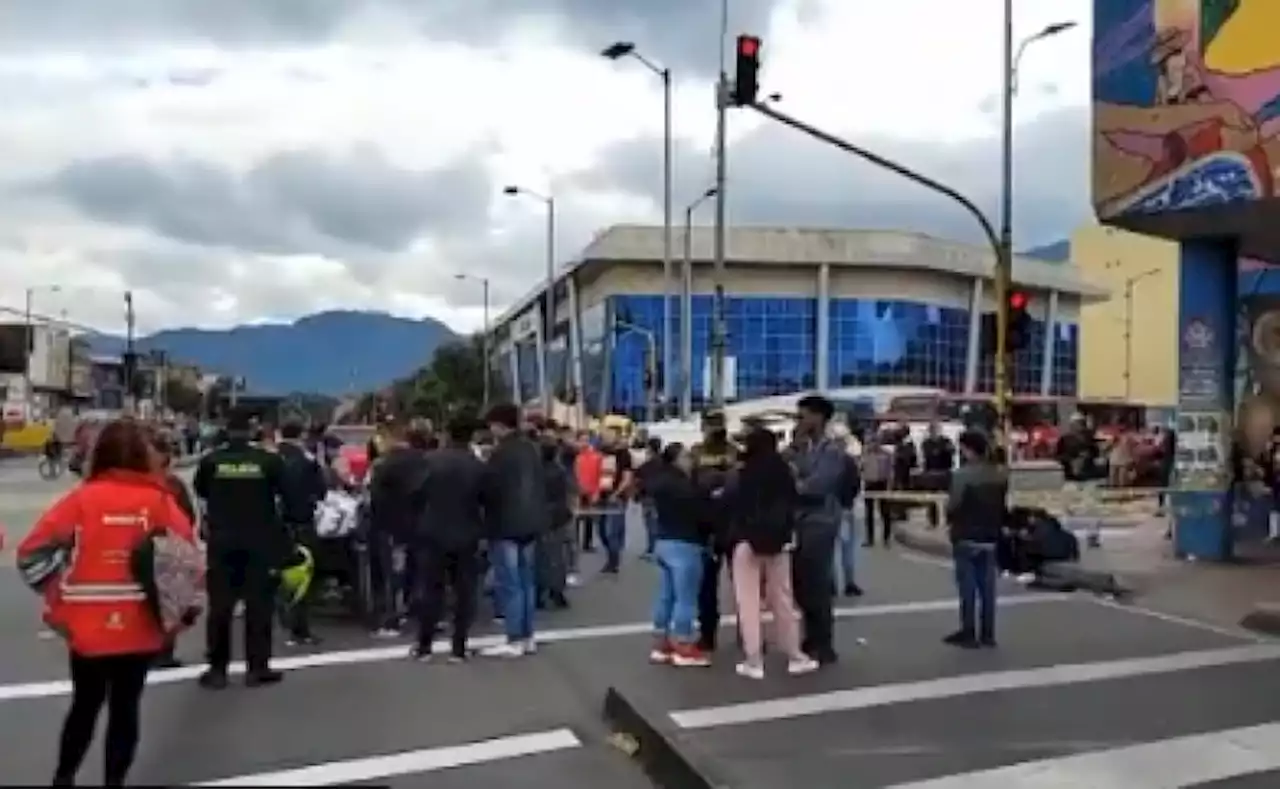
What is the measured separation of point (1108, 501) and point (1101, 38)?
12476 millimetres

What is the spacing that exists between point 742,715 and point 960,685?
1.91m

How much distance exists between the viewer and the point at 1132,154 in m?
20.6

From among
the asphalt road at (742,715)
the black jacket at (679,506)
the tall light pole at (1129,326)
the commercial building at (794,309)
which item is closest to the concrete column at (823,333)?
the commercial building at (794,309)

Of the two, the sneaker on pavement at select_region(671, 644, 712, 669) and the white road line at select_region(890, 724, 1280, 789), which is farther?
the sneaker on pavement at select_region(671, 644, 712, 669)

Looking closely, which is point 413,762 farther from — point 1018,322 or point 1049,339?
point 1049,339

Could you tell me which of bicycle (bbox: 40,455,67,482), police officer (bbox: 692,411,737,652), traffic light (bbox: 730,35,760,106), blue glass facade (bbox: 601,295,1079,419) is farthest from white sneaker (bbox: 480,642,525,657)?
blue glass facade (bbox: 601,295,1079,419)

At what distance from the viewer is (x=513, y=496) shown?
41.9 ft

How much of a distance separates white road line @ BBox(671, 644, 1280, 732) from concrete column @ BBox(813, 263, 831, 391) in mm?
82919

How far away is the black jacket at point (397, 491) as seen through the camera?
13.7 m

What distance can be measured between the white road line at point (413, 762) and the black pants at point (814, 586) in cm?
284

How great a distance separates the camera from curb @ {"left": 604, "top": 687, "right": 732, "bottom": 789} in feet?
28.3

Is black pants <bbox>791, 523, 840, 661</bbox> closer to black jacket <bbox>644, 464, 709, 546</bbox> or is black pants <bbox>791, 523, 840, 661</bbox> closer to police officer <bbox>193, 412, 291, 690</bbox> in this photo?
black jacket <bbox>644, 464, 709, 546</bbox>

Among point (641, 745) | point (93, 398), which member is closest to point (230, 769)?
point (641, 745)

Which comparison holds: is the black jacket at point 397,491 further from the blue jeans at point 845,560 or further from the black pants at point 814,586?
the blue jeans at point 845,560
